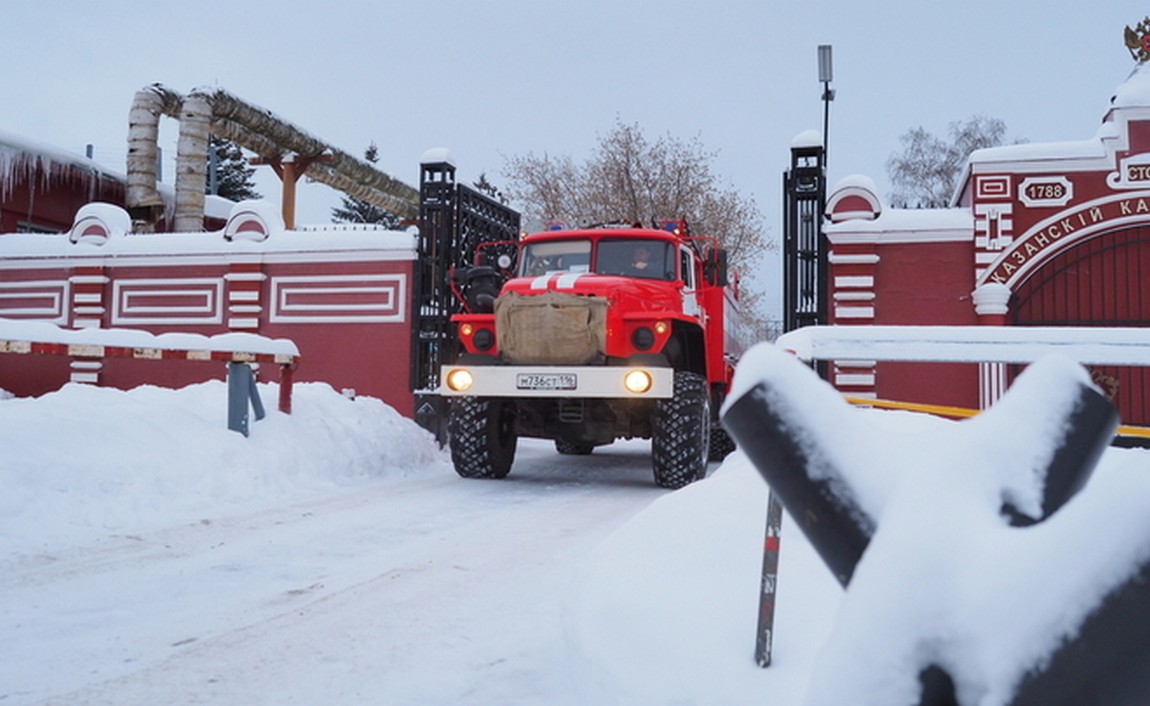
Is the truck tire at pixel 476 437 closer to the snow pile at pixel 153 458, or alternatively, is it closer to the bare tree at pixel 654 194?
the snow pile at pixel 153 458

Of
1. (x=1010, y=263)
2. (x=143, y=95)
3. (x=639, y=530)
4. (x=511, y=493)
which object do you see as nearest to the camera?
(x=639, y=530)

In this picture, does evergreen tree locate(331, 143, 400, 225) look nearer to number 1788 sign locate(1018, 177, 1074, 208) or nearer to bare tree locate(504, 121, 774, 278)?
bare tree locate(504, 121, 774, 278)

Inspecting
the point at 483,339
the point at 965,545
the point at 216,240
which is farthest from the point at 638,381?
the point at 216,240

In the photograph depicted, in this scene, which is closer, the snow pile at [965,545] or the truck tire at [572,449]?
the snow pile at [965,545]

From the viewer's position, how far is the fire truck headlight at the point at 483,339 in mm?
8062

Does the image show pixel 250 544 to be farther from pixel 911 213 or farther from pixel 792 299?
pixel 911 213

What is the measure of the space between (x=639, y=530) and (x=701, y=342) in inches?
194

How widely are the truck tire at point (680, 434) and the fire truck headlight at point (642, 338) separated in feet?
1.30

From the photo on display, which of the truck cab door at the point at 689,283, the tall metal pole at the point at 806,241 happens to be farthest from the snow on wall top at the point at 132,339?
the tall metal pole at the point at 806,241

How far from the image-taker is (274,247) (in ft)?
42.5

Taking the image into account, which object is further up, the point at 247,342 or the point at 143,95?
the point at 143,95

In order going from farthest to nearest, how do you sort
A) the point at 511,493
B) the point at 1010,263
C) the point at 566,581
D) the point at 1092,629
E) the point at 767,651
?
the point at 1010,263
the point at 511,493
the point at 566,581
the point at 767,651
the point at 1092,629

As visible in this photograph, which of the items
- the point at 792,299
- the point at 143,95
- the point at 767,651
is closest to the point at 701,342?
the point at 792,299

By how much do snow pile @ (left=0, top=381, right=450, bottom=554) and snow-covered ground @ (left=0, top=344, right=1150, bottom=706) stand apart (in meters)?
0.02
